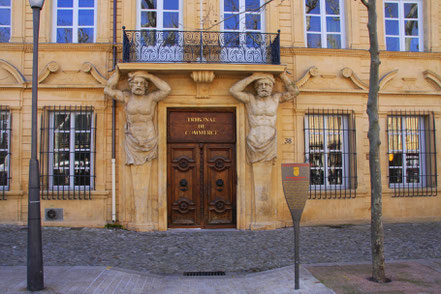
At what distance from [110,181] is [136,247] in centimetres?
245

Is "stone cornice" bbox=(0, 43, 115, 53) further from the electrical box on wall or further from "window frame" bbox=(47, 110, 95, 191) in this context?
the electrical box on wall

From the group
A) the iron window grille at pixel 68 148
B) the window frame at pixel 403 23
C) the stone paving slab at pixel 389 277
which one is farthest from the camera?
the window frame at pixel 403 23

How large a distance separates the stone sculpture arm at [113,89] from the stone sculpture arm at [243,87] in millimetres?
2742

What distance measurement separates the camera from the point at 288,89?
9.40 meters

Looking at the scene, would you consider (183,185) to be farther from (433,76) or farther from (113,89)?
(433,76)

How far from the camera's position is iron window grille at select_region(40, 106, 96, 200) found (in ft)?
30.8

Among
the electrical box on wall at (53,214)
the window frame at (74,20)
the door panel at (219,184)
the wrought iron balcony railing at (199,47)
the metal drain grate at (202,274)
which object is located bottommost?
the metal drain grate at (202,274)

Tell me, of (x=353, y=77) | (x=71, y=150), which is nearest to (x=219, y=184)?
(x=71, y=150)

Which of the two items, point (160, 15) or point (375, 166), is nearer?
point (375, 166)

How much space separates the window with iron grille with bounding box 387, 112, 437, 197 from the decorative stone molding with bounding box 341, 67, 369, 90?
4.03ft

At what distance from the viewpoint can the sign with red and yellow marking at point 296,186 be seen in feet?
16.1

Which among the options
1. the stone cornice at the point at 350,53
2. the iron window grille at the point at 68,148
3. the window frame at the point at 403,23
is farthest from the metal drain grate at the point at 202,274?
the window frame at the point at 403,23

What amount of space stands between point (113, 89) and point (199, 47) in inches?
94.5

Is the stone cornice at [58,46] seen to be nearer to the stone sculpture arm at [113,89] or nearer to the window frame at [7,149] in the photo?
the stone sculpture arm at [113,89]
